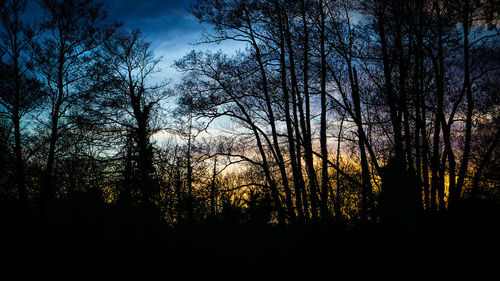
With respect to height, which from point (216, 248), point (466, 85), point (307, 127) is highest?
point (466, 85)

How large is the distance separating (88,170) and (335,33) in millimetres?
11755

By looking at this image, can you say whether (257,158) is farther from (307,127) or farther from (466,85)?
(466,85)

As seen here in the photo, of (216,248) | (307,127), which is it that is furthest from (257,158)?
(216,248)

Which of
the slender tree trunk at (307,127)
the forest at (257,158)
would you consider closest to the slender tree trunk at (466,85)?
the forest at (257,158)

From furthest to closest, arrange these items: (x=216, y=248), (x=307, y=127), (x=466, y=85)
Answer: (x=307, y=127)
(x=466, y=85)
(x=216, y=248)

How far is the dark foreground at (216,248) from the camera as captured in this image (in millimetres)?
3895

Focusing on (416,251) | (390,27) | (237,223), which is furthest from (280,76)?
(416,251)

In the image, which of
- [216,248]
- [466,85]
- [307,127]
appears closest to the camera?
[216,248]

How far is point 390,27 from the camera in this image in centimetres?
791

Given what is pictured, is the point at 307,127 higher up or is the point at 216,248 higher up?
the point at 307,127

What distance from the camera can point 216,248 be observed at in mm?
4312

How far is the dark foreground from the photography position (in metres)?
3.89

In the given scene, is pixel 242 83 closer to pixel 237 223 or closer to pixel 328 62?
pixel 328 62

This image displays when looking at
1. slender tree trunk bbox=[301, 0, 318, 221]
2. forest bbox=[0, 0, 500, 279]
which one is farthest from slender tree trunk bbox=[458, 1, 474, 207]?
slender tree trunk bbox=[301, 0, 318, 221]
